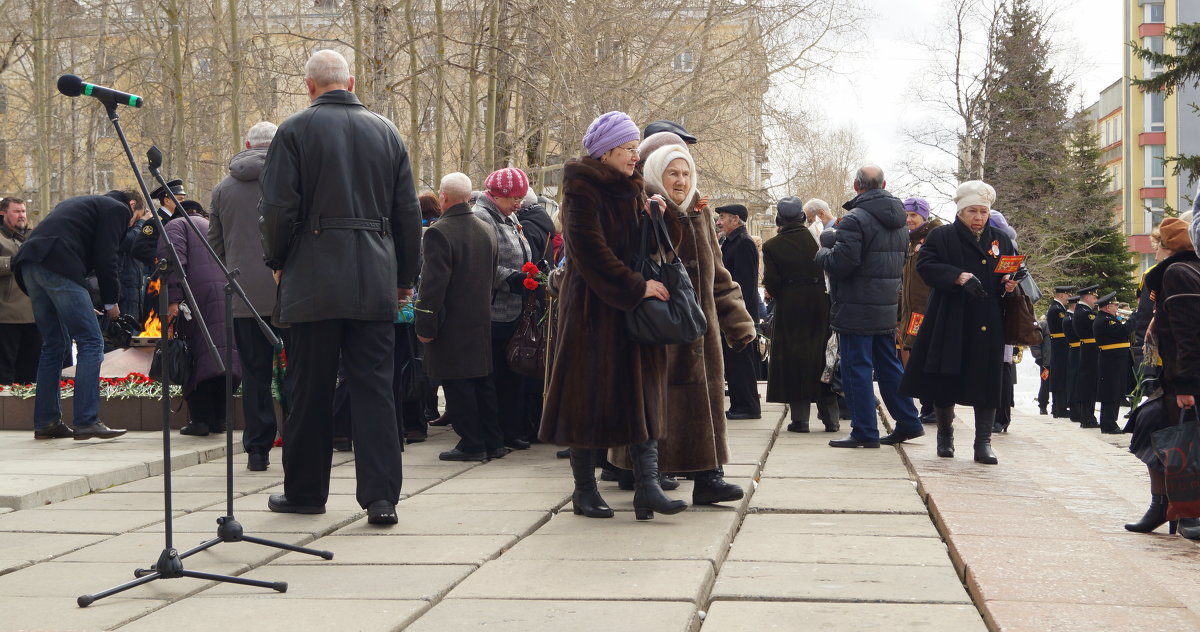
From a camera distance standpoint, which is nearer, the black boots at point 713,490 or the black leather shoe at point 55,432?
the black boots at point 713,490

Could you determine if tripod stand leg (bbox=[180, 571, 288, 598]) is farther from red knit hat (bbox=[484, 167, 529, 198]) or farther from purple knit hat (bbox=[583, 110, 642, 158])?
red knit hat (bbox=[484, 167, 529, 198])

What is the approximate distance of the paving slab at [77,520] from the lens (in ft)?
20.9

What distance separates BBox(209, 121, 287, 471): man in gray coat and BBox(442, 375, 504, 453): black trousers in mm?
1208

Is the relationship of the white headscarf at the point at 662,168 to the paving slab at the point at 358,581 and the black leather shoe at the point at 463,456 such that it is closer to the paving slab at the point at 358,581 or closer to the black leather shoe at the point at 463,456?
the paving slab at the point at 358,581

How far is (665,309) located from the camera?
6039 mm

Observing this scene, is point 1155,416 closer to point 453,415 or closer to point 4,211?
point 453,415

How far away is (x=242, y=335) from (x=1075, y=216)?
1538 inches

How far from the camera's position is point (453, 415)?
8.97 metres

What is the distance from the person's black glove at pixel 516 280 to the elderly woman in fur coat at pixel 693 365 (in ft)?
8.86

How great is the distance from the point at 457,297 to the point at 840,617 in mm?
5034

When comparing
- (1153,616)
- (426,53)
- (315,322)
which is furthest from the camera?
(426,53)

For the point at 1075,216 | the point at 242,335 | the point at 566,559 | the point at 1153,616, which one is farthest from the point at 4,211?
the point at 1075,216

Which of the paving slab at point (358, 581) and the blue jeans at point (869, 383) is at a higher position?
the blue jeans at point (869, 383)

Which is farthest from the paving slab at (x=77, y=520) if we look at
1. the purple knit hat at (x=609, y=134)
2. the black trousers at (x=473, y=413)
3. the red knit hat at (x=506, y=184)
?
the red knit hat at (x=506, y=184)
